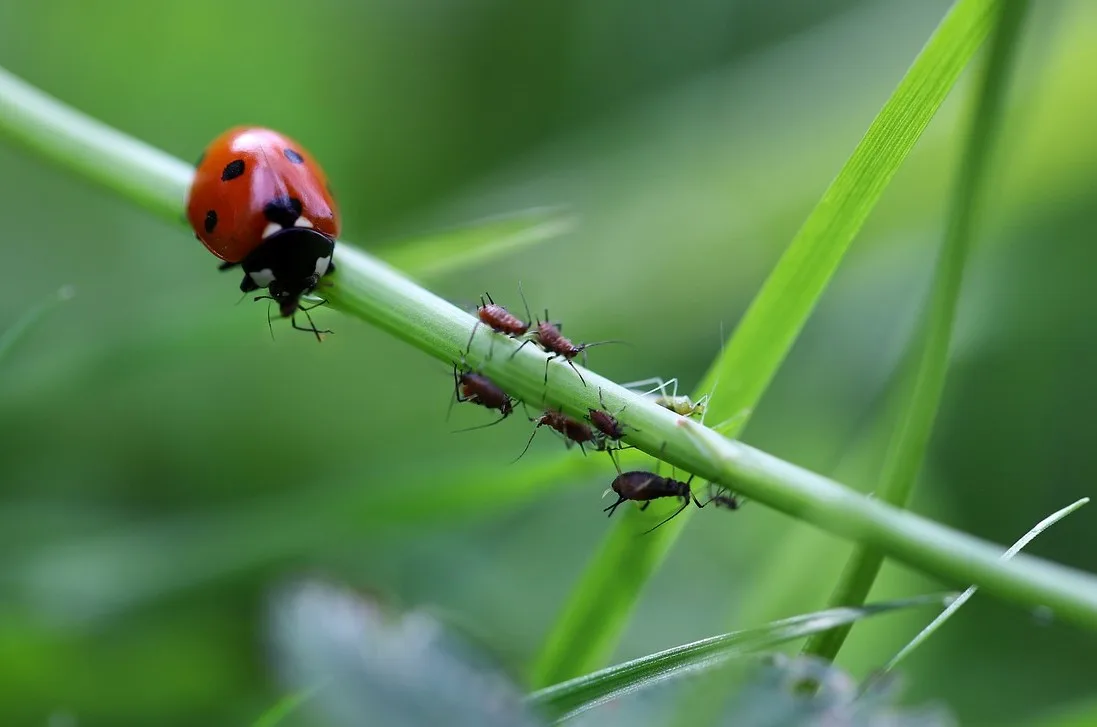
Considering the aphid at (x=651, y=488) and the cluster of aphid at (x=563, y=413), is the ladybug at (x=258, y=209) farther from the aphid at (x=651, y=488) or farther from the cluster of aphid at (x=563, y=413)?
→ the aphid at (x=651, y=488)

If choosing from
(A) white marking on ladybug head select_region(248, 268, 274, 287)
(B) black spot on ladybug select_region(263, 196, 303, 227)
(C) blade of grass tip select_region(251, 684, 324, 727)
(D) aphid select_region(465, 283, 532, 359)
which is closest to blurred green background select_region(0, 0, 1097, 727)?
(A) white marking on ladybug head select_region(248, 268, 274, 287)

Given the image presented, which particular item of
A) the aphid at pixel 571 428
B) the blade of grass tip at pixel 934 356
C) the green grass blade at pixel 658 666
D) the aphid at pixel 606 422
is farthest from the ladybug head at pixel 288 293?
the blade of grass tip at pixel 934 356

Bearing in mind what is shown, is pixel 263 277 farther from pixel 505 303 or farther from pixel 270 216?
pixel 505 303

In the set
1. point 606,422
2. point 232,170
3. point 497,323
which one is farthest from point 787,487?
point 232,170

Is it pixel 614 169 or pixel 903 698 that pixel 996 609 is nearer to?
pixel 903 698

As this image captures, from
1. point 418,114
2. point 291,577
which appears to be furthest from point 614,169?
point 291,577

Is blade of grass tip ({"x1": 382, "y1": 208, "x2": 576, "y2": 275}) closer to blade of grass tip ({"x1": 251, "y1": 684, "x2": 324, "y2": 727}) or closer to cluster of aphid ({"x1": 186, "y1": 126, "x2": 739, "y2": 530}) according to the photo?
cluster of aphid ({"x1": 186, "y1": 126, "x2": 739, "y2": 530})
